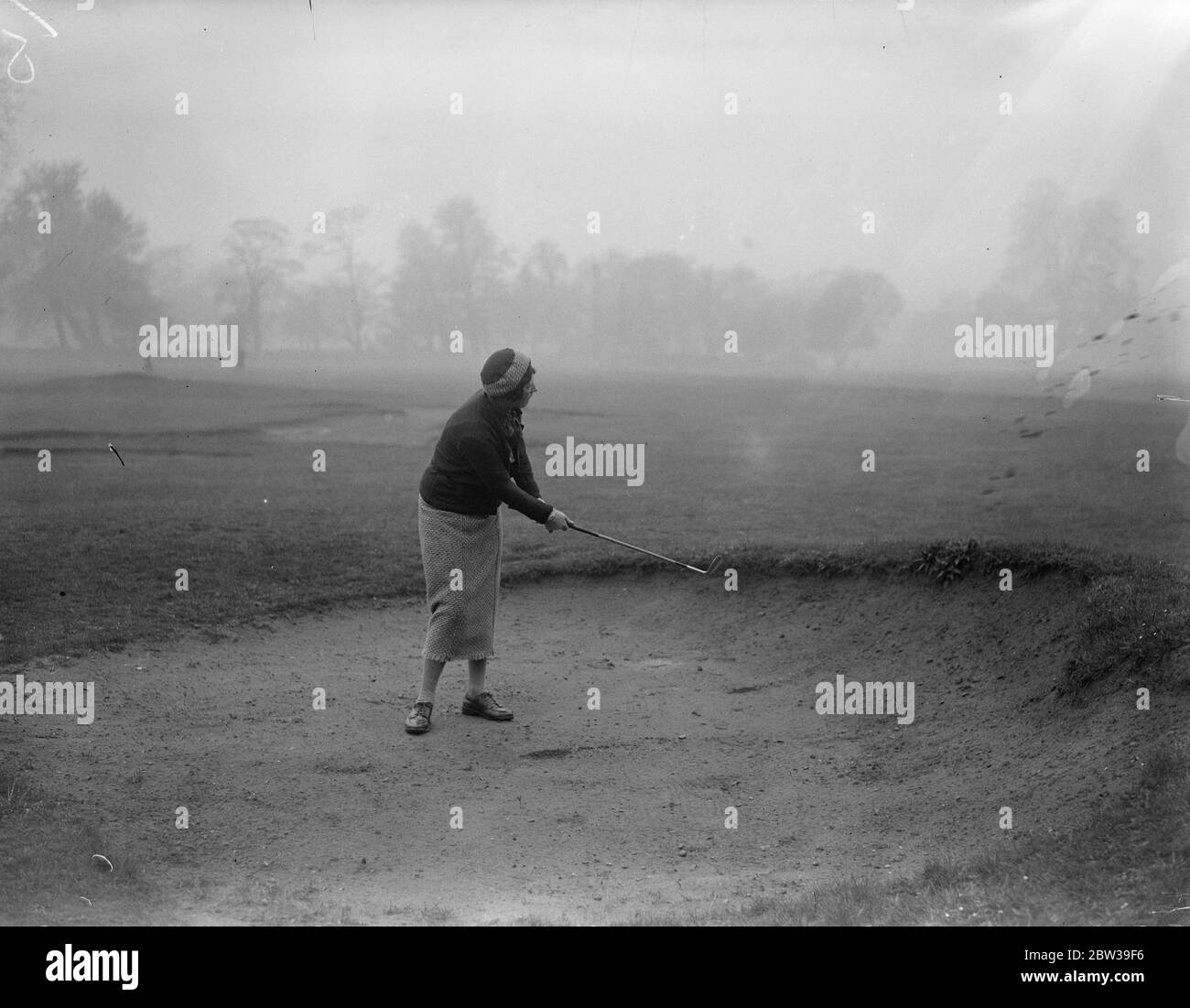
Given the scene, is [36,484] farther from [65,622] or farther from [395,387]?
[395,387]

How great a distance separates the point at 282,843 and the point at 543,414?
19.5 feet

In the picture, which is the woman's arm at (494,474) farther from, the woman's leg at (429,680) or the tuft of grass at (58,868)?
the tuft of grass at (58,868)

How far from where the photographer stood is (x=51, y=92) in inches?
335

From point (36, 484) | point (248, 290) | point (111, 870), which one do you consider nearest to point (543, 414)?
point (248, 290)

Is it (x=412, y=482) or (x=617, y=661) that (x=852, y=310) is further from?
(x=412, y=482)

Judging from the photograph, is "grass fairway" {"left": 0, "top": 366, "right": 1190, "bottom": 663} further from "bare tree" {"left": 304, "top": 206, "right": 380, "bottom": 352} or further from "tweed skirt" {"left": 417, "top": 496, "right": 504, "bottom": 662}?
"tweed skirt" {"left": 417, "top": 496, "right": 504, "bottom": 662}

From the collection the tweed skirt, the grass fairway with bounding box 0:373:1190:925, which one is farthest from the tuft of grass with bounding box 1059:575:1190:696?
the tweed skirt

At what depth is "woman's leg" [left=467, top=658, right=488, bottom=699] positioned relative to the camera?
624 cm

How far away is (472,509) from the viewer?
19.4 ft

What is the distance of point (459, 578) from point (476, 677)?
0.66 meters

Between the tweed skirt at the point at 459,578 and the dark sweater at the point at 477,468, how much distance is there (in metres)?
0.08

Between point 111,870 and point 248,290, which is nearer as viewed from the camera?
point 111,870

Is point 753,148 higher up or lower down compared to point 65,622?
higher up

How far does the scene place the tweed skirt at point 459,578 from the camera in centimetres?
591
